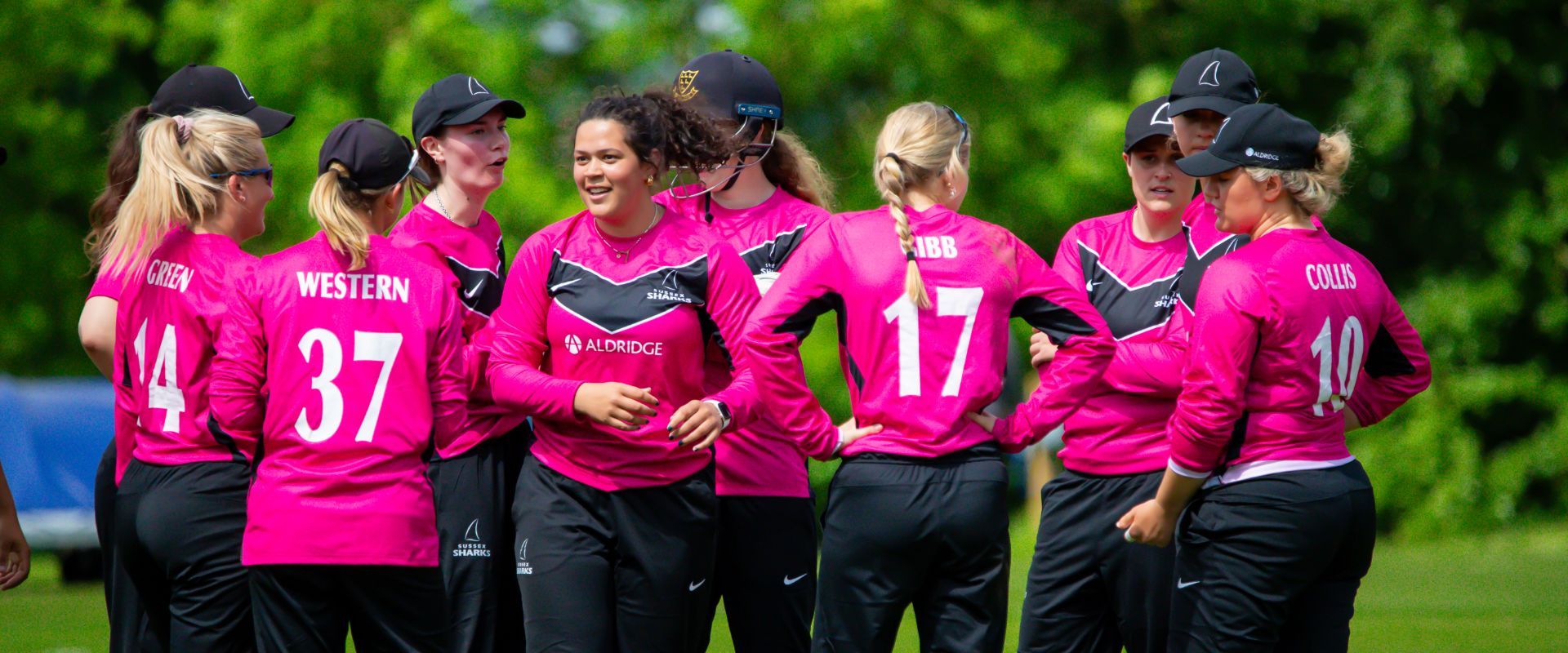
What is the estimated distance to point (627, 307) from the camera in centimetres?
460

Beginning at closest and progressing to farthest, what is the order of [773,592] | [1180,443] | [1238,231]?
1. [1180,443]
2. [1238,231]
3. [773,592]

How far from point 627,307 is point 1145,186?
5.85 ft

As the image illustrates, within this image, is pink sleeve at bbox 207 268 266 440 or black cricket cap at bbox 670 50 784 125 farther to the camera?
black cricket cap at bbox 670 50 784 125

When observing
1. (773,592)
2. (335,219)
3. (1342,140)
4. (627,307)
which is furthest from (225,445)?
(1342,140)

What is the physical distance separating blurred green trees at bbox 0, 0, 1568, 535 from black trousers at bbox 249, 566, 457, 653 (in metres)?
11.8

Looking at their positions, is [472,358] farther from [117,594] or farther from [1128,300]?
[1128,300]

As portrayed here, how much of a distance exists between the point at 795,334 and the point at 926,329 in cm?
40

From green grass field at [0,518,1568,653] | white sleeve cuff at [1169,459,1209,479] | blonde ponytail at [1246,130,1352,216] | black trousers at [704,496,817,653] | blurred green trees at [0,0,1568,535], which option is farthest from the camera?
blurred green trees at [0,0,1568,535]

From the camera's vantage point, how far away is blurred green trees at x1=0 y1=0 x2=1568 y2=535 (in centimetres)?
1680

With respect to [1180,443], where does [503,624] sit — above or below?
below

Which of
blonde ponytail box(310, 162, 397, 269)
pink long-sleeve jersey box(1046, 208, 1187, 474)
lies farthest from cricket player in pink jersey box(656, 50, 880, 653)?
blonde ponytail box(310, 162, 397, 269)

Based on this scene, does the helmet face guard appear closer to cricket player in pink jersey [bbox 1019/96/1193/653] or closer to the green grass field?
cricket player in pink jersey [bbox 1019/96/1193/653]

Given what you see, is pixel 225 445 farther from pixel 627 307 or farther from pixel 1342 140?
pixel 1342 140

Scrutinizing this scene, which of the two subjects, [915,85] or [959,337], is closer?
[959,337]
